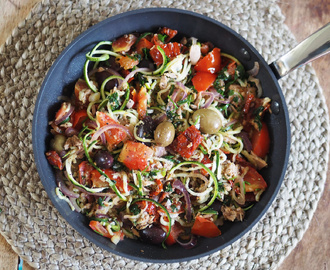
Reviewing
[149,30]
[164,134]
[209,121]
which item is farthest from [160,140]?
[149,30]

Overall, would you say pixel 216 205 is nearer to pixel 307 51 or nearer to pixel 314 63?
pixel 307 51

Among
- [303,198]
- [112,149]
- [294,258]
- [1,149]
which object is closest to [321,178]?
[303,198]

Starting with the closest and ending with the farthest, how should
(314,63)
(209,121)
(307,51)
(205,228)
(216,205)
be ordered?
Answer: (307,51), (209,121), (205,228), (216,205), (314,63)

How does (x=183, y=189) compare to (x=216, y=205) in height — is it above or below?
above

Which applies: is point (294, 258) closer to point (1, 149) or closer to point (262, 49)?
point (262, 49)

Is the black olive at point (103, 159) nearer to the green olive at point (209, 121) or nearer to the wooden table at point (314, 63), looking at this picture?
the green olive at point (209, 121)

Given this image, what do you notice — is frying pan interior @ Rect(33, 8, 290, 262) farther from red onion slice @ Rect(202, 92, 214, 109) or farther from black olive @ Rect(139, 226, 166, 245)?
red onion slice @ Rect(202, 92, 214, 109)

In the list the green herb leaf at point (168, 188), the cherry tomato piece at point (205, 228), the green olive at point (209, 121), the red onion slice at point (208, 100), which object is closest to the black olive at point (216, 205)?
the cherry tomato piece at point (205, 228)
